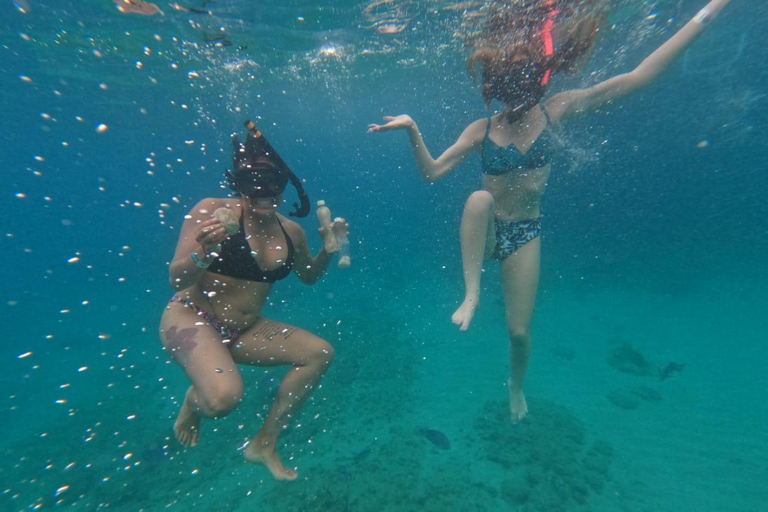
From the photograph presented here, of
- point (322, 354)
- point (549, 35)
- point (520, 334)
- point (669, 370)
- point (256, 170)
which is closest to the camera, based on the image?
point (256, 170)

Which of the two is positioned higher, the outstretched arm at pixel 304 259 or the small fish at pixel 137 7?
the small fish at pixel 137 7

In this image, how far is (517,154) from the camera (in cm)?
386

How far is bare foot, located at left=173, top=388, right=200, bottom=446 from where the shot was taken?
4102 millimetres

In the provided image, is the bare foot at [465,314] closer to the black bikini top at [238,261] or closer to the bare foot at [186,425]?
the black bikini top at [238,261]

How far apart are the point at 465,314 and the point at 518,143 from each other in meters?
1.92

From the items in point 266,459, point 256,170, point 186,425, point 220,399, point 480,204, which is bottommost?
point 266,459

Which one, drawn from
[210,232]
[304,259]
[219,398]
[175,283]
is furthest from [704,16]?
[219,398]

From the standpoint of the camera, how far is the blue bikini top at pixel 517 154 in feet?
12.7

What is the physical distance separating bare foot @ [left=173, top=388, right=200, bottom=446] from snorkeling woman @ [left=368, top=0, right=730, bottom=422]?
3074 mm

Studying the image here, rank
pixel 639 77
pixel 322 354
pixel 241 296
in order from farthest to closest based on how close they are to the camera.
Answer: pixel 322 354 → pixel 241 296 → pixel 639 77

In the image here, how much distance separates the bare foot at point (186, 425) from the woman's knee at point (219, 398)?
0.96 meters

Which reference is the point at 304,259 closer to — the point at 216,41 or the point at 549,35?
the point at 549,35

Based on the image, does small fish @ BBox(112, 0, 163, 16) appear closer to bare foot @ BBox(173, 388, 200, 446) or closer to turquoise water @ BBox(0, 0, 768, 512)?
turquoise water @ BBox(0, 0, 768, 512)

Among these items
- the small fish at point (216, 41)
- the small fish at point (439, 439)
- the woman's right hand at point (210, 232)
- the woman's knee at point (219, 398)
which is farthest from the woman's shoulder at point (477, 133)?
the small fish at point (216, 41)
